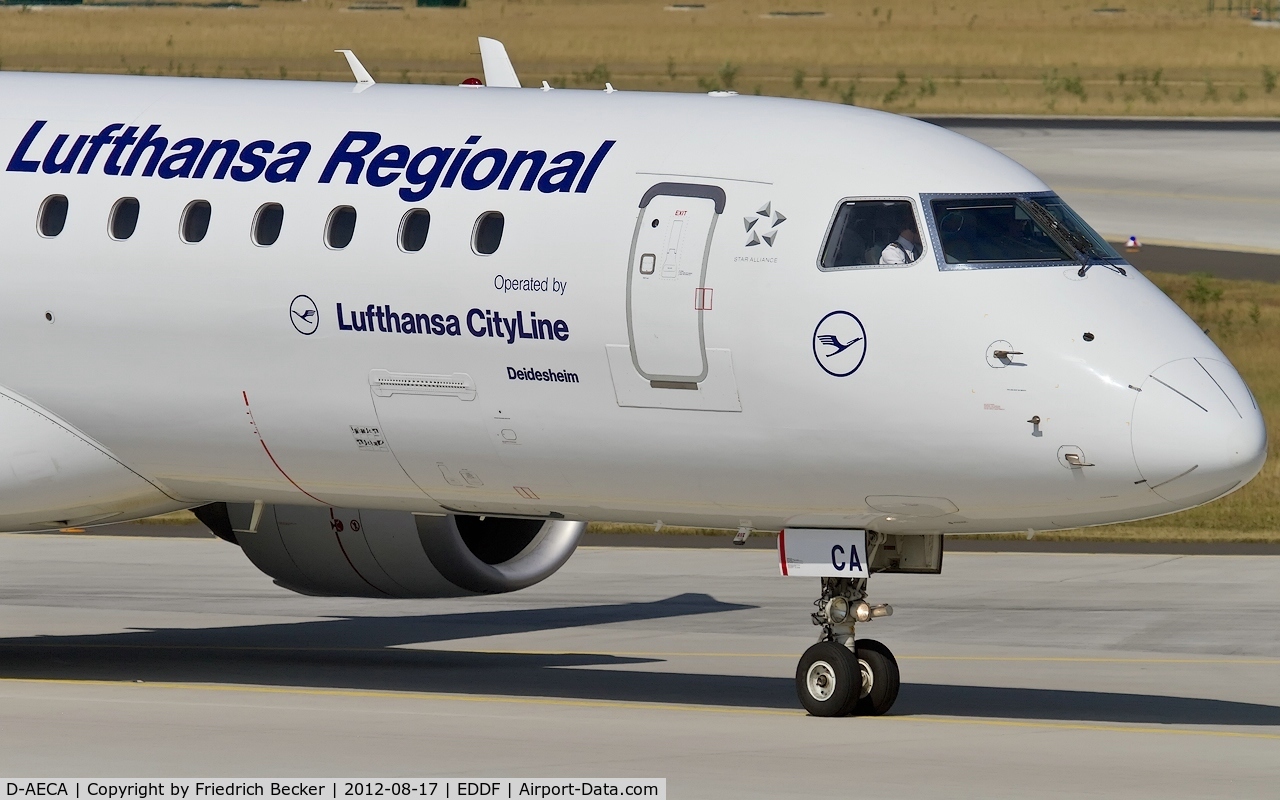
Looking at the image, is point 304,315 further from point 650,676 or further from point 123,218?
point 650,676

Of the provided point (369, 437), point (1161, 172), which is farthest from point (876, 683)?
point (1161, 172)

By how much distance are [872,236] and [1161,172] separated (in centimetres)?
5706

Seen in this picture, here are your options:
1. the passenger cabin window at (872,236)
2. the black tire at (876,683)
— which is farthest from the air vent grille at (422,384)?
the black tire at (876,683)

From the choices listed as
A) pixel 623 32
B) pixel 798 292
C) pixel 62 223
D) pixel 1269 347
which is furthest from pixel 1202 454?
pixel 623 32

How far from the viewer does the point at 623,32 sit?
4793 inches

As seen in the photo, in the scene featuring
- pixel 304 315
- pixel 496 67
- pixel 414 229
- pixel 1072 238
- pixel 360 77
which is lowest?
pixel 1072 238

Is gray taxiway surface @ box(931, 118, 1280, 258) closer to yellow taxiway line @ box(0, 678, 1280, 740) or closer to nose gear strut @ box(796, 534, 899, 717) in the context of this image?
yellow taxiway line @ box(0, 678, 1280, 740)

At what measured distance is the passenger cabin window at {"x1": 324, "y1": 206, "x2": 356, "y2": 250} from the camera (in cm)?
1983

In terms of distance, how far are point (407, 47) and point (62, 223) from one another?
289 feet

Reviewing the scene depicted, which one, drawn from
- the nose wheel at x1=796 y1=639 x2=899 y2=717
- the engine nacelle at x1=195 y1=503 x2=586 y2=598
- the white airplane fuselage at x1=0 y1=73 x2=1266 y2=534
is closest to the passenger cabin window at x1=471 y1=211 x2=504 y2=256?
the white airplane fuselage at x1=0 y1=73 x2=1266 y2=534

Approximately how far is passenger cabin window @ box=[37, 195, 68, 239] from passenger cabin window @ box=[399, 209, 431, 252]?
3259mm

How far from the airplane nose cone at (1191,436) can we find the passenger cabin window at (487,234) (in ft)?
17.6

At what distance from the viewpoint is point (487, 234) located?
19.3 meters

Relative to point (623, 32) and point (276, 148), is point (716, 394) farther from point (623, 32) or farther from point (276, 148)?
point (623, 32)
